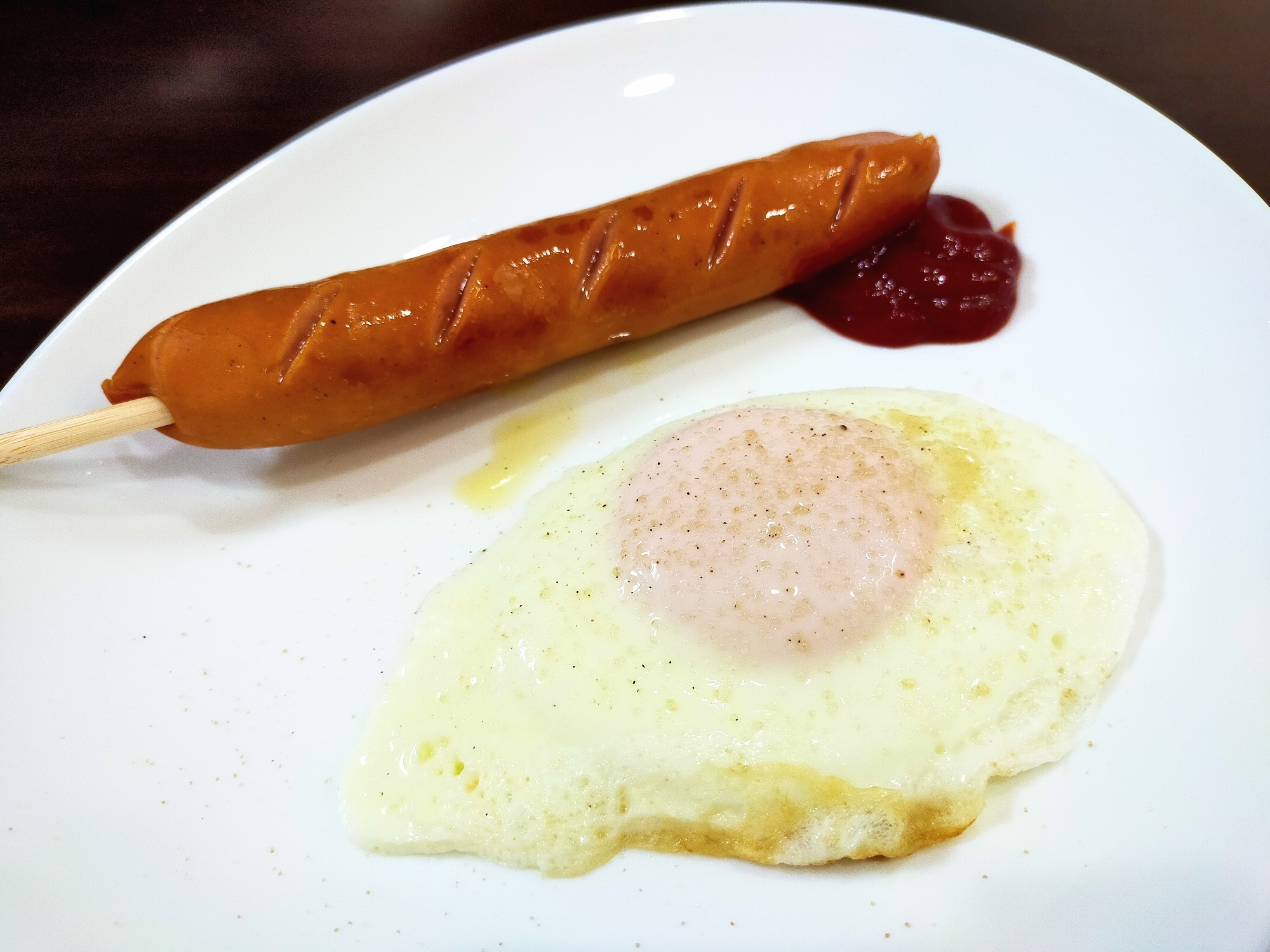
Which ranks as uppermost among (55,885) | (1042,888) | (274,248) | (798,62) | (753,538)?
(798,62)

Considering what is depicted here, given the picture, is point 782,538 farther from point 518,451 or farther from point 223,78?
point 223,78

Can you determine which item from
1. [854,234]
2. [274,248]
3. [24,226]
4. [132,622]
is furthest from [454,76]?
[132,622]

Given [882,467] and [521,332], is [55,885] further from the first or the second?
[882,467]

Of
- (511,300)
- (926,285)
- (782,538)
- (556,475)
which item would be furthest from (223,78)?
(782,538)

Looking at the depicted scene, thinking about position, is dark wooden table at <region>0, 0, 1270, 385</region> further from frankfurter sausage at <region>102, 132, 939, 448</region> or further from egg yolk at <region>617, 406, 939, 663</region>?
egg yolk at <region>617, 406, 939, 663</region>

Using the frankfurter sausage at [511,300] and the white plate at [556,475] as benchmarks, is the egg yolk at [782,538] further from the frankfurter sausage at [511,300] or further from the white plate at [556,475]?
the frankfurter sausage at [511,300]

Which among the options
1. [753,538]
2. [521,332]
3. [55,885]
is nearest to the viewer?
[55,885]
